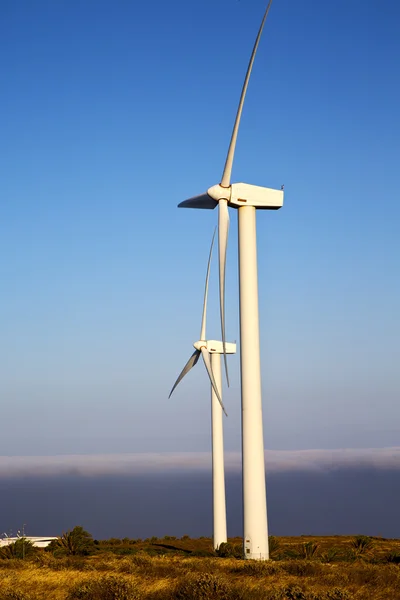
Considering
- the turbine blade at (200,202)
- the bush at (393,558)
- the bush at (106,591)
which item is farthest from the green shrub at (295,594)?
the turbine blade at (200,202)

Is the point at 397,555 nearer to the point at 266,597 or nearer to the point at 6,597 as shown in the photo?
the point at 266,597

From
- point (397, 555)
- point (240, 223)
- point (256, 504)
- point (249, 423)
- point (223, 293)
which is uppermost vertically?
point (240, 223)

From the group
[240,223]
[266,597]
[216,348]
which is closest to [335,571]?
[266,597]

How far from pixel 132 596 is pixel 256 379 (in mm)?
16964

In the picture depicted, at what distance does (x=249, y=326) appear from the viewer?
125 feet

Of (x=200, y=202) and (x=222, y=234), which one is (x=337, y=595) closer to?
(x=222, y=234)

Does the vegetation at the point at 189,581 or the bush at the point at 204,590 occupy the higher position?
the bush at the point at 204,590

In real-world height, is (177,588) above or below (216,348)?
below

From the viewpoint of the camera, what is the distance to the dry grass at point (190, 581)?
73.9ft

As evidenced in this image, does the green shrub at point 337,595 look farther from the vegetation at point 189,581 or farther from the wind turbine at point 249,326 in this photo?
the wind turbine at point 249,326

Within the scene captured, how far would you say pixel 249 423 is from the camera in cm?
3700

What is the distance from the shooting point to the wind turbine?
36594mm

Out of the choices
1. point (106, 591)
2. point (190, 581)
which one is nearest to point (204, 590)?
point (190, 581)

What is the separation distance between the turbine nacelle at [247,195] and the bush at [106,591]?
929 inches
